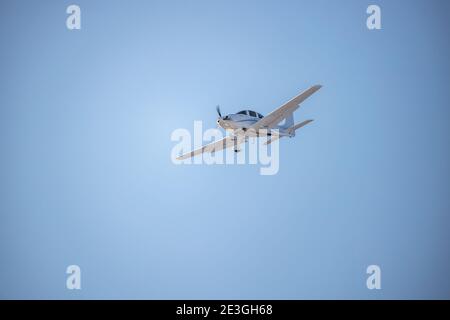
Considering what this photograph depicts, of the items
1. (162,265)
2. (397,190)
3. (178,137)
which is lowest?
(162,265)

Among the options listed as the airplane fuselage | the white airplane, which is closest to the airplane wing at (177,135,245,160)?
the white airplane

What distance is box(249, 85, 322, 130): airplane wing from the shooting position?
2703cm

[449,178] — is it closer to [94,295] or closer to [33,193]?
[94,295]

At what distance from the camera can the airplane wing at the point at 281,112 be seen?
27.0m

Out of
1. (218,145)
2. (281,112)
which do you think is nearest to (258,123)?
(281,112)

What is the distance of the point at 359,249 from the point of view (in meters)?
71.2

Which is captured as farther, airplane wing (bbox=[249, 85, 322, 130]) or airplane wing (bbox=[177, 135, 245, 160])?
airplane wing (bbox=[177, 135, 245, 160])

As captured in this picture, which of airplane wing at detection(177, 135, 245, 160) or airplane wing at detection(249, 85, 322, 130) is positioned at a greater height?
airplane wing at detection(249, 85, 322, 130)

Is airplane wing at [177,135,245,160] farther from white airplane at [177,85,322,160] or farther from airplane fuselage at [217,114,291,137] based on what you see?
airplane fuselage at [217,114,291,137]

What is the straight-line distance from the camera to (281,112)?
1123 inches

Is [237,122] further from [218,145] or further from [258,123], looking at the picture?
[218,145]

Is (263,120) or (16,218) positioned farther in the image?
(16,218)
